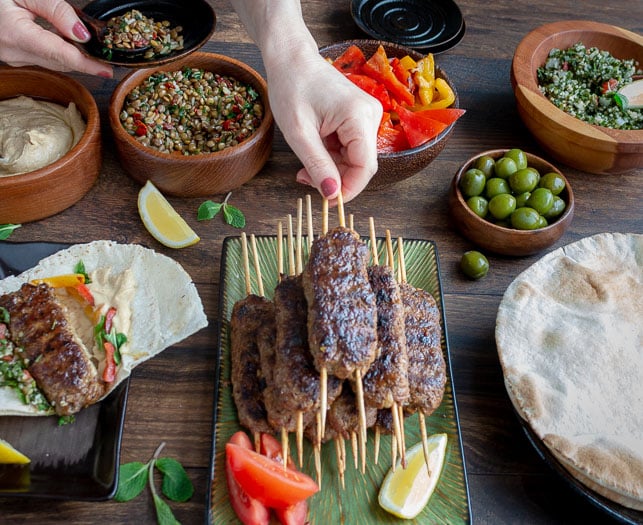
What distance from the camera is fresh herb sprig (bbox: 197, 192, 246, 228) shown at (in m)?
3.15

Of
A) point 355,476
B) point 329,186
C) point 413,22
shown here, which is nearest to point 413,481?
point 355,476

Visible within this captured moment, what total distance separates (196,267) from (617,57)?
9.78 ft

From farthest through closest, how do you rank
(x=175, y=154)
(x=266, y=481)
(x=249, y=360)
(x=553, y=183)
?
(x=553, y=183)
(x=175, y=154)
(x=249, y=360)
(x=266, y=481)

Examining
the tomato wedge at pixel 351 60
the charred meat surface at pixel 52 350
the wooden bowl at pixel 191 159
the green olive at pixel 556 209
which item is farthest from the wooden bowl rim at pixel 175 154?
the green olive at pixel 556 209

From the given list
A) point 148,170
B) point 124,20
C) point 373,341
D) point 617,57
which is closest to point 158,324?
point 148,170

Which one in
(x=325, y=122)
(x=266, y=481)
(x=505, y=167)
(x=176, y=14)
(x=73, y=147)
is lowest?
(x=266, y=481)

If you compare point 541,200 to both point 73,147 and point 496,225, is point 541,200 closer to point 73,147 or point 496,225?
point 496,225

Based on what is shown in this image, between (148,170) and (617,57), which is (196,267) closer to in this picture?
(148,170)

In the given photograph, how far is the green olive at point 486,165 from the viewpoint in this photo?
319 cm

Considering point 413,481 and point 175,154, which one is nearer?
point 413,481

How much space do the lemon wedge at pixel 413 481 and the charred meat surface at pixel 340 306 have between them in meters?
0.51

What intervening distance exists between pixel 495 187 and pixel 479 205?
0.13 meters

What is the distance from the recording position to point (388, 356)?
86.7 inches

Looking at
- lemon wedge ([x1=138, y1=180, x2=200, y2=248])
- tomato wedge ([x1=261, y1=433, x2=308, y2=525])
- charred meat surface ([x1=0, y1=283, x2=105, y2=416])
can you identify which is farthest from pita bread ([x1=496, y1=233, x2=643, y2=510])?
charred meat surface ([x1=0, y1=283, x2=105, y2=416])
